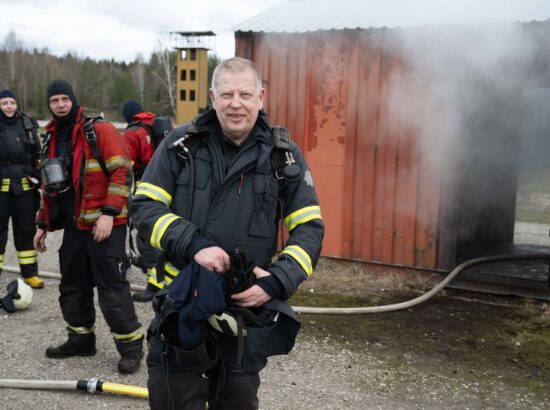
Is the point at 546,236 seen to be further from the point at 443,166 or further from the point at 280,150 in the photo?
the point at 280,150

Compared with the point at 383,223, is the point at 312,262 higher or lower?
higher

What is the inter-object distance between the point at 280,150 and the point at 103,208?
1.99 metres

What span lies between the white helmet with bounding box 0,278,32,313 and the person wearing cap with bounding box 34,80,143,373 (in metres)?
1.40

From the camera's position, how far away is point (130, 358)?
4.11 metres

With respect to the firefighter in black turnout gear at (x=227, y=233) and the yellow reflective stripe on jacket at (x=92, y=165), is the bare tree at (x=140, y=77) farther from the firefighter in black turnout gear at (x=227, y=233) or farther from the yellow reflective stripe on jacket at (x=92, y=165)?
the firefighter in black turnout gear at (x=227, y=233)

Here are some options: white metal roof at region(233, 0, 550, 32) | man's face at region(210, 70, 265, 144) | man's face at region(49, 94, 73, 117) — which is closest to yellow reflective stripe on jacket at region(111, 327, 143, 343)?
man's face at region(49, 94, 73, 117)

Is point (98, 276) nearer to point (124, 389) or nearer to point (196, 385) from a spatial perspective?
point (124, 389)

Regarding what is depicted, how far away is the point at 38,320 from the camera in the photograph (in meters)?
5.19

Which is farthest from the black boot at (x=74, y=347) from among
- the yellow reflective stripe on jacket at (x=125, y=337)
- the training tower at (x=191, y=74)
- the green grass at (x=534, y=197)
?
the training tower at (x=191, y=74)

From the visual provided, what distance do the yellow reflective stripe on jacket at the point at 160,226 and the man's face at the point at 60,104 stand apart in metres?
2.18

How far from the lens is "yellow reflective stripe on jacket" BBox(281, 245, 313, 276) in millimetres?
2318

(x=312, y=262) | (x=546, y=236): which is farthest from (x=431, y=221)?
(x=546, y=236)

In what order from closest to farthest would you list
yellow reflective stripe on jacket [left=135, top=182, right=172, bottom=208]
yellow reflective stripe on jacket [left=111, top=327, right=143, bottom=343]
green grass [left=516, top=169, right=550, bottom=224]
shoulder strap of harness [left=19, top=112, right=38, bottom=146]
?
yellow reflective stripe on jacket [left=135, top=182, right=172, bottom=208] < yellow reflective stripe on jacket [left=111, top=327, right=143, bottom=343] < shoulder strap of harness [left=19, top=112, right=38, bottom=146] < green grass [left=516, top=169, right=550, bottom=224]

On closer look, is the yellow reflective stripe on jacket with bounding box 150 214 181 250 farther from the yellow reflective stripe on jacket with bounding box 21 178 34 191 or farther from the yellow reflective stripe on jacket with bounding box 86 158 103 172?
the yellow reflective stripe on jacket with bounding box 21 178 34 191
